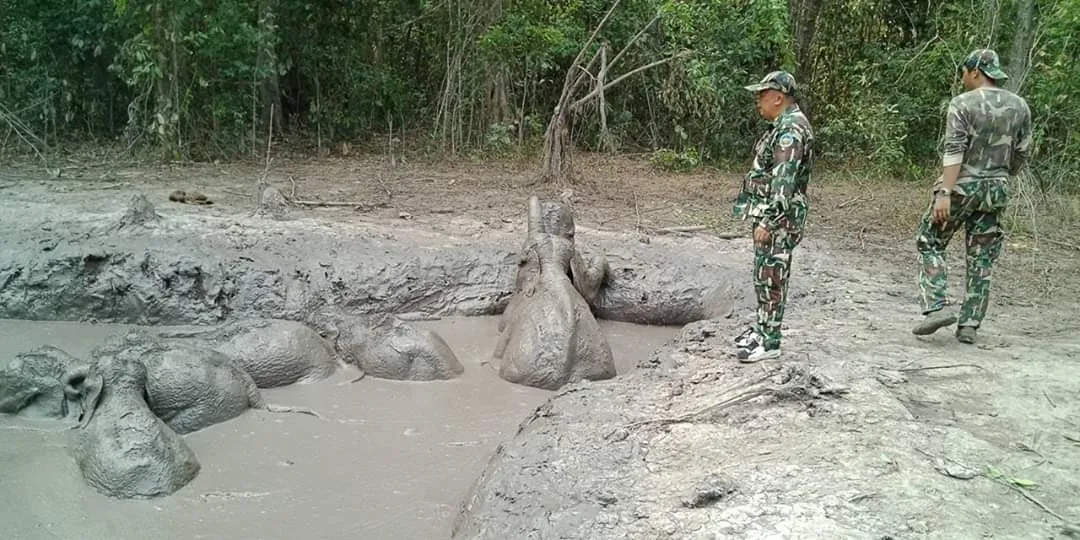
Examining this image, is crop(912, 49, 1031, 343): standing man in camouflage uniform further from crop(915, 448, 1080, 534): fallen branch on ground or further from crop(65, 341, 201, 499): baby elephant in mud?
crop(65, 341, 201, 499): baby elephant in mud

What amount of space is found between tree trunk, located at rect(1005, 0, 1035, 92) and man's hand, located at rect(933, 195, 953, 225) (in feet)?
16.0

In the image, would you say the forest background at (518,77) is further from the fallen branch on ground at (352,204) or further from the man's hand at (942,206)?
the man's hand at (942,206)

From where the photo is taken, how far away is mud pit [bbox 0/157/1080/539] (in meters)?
3.22

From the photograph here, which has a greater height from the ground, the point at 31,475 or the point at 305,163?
the point at 305,163

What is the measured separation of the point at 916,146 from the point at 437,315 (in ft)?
29.7

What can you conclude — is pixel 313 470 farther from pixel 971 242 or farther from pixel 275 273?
pixel 971 242

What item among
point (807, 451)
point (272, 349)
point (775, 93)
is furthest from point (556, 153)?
point (807, 451)

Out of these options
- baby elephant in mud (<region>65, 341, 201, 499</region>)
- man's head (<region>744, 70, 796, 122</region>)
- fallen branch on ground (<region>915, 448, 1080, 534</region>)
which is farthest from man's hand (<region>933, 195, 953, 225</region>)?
baby elephant in mud (<region>65, 341, 201, 499</region>)

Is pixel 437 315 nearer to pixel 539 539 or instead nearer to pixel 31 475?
pixel 31 475

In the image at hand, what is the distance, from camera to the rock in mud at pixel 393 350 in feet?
17.7

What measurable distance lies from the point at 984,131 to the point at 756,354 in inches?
72.5

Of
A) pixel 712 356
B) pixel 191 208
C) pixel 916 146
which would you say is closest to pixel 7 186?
pixel 191 208

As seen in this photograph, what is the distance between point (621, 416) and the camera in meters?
4.14

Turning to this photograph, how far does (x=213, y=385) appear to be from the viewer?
4648 millimetres
